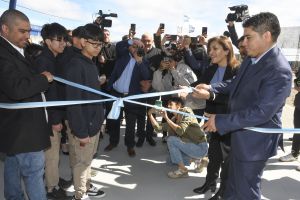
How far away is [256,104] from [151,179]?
2314 millimetres

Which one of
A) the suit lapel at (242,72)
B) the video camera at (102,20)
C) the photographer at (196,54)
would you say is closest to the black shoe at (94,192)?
the suit lapel at (242,72)

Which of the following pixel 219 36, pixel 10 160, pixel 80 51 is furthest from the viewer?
pixel 219 36

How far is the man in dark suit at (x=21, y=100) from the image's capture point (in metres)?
2.33

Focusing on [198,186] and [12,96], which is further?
[198,186]

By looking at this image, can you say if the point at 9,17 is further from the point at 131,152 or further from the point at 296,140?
the point at 296,140

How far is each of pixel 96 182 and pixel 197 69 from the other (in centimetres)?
268

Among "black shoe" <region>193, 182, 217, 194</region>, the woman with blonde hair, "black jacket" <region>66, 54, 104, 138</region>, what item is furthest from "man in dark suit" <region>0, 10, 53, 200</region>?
"black shoe" <region>193, 182, 217, 194</region>

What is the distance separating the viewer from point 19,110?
2475 millimetres

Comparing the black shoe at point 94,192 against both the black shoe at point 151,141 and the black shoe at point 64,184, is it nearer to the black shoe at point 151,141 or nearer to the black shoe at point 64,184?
the black shoe at point 64,184

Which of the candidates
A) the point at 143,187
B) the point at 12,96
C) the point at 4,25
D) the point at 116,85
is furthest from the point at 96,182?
the point at 4,25

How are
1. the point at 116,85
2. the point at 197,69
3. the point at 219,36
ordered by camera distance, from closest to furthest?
the point at 219,36 → the point at 116,85 → the point at 197,69

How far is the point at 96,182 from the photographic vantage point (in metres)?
4.02

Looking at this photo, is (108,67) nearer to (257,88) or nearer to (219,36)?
(219,36)

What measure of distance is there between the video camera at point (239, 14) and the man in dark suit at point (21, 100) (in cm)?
295
